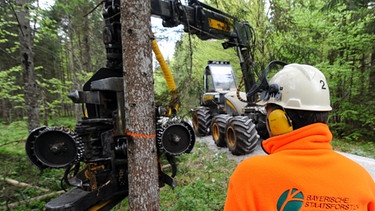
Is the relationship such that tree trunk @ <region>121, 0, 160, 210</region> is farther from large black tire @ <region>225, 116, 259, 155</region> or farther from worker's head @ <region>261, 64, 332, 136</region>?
large black tire @ <region>225, 116, 259, 155</region>

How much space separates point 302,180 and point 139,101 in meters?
1.77

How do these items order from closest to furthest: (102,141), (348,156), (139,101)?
(139,101) < (102,141) < (348,156)

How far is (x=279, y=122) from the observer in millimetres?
1473

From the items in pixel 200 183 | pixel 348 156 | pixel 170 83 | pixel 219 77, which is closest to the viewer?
pixel 170 83

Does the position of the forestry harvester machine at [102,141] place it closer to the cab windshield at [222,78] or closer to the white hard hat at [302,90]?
the white hard hat at [302,90]

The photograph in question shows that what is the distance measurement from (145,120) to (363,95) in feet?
35.1

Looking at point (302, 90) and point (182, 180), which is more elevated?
point (302, 90)

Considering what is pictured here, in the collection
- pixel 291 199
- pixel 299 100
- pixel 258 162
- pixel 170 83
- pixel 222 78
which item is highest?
pixel 222 78

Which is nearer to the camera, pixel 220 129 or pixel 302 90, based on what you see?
pixel 302 90

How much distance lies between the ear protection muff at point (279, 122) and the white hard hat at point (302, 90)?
0.06 meters

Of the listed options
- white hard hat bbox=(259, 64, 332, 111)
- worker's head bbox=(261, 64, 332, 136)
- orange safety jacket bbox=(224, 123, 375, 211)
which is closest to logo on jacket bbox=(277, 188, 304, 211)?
orange safety jacket bbox=(224, 123, 375, 211)

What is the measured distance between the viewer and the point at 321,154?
1.25 metres

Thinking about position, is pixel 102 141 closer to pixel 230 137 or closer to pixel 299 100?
pixel 299 100

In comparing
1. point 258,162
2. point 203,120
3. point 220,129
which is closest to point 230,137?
point 220,129
